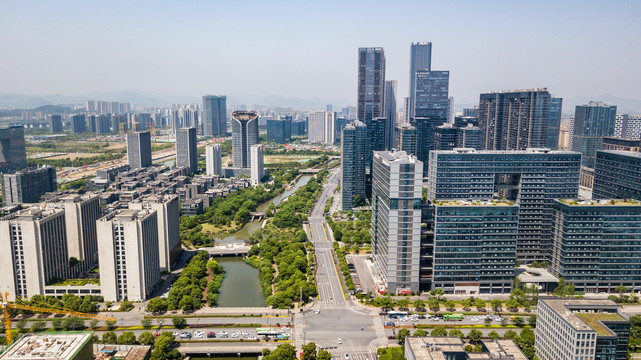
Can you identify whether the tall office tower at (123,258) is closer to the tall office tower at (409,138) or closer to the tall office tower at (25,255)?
the tall office tower at (25,255)

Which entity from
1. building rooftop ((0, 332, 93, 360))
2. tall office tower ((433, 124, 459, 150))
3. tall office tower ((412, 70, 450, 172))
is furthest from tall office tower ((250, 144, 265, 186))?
building rooftop ((0, 332, 93, 360))

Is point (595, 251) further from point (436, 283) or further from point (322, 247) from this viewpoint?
point (322, 247)

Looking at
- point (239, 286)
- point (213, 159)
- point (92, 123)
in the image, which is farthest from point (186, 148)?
point (92, 123)

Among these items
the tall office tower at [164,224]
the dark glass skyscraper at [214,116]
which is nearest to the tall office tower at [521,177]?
the tall office tower at [164,224]

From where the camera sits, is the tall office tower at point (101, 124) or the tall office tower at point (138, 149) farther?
the tall office tower at point (101, 124)

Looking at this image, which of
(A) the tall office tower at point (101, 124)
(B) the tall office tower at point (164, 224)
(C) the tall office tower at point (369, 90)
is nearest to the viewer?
(B) the tall office tower at point (164, 224)
